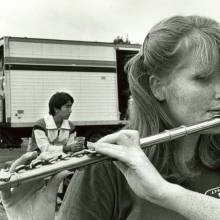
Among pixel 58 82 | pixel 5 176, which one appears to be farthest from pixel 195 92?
pixel 58 82

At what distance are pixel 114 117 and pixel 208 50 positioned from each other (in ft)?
44.8

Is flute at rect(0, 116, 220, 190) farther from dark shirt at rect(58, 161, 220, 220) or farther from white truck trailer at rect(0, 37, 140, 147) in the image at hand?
white truck trailer at rect(0, 37, 140, 147)

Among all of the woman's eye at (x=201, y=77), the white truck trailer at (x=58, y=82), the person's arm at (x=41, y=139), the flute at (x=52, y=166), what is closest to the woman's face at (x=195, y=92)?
the woman's eye at (x=201, y=77)

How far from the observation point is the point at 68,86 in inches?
584

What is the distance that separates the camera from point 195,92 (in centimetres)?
169

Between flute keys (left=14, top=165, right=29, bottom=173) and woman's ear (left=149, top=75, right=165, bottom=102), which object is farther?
woman's ear (left=149, top=75, right=165, bottom=102)

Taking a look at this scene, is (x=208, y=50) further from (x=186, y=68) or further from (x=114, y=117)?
(x=114, y=117)

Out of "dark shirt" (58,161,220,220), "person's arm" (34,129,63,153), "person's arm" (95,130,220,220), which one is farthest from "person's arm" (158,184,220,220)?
"person's arm" (34,129,63,153)

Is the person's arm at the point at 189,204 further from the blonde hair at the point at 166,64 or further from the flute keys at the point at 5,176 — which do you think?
the flute keys at the point at 5,176

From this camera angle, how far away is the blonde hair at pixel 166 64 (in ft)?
5.61

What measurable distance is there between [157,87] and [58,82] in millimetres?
12988

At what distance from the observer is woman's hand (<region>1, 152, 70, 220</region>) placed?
1555 mm

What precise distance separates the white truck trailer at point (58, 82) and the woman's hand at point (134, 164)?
12.2 m

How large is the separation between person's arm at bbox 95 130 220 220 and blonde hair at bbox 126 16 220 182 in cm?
28
